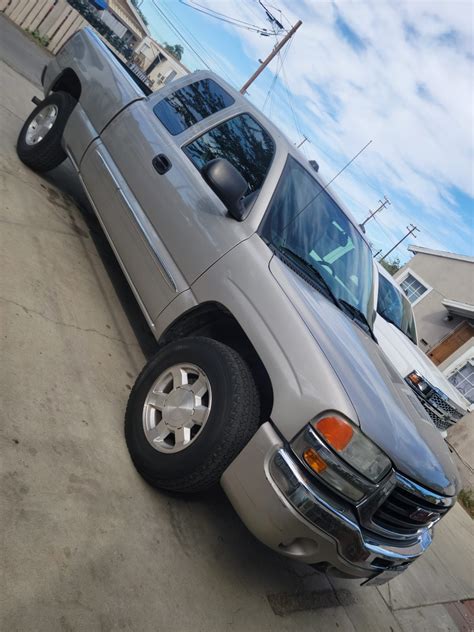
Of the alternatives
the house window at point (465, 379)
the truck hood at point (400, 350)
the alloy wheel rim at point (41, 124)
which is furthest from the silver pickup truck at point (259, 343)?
the house window at point (465, 379)

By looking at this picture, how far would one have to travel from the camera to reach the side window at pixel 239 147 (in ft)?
12.0

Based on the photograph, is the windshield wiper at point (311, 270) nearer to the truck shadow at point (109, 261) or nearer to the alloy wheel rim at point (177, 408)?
the alloy wheel rim at point (177, 408)

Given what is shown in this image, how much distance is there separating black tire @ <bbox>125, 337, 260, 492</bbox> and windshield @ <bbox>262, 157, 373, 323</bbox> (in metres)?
0.83

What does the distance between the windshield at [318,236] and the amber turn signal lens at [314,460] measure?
1255 mm

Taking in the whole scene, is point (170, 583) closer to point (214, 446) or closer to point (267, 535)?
point (267, 535)

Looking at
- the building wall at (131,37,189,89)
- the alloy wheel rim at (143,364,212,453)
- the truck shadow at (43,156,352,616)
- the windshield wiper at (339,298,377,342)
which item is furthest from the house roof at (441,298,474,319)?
the building wall at (131,37,189,89)

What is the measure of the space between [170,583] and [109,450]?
A: 0.78 metres

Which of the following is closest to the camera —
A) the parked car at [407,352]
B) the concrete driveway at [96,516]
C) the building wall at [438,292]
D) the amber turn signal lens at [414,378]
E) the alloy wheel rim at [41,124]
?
the concrete driveway at [96,516]

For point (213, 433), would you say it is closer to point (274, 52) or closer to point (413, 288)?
point (413, 288)

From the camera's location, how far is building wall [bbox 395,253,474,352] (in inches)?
742

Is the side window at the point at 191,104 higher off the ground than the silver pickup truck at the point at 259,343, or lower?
higher

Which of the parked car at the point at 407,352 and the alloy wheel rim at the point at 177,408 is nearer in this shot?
the alloy wheel rim at the point at 177,408

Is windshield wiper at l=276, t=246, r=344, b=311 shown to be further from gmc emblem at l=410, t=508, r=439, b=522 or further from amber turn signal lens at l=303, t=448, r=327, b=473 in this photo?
gmc emblem at l=410, t=508, r=439, b=522

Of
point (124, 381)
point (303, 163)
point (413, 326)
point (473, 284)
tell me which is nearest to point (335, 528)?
point (124, 381)
